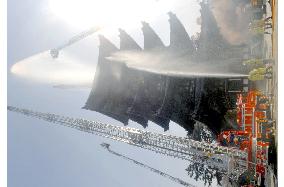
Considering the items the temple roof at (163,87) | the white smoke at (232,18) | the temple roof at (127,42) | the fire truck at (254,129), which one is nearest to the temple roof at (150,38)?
the temple roof at (163,87)

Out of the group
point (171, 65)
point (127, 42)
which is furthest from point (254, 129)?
point (127, 42)

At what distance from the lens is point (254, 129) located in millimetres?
7195

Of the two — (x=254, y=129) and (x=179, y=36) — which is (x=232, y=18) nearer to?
(x=179, y=36)

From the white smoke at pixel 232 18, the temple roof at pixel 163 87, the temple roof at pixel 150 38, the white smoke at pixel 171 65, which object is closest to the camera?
the white smoke at pixel 232 18

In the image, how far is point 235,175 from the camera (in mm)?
7500

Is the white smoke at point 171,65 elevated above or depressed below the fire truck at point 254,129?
above

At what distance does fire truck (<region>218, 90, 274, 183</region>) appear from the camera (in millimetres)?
7062

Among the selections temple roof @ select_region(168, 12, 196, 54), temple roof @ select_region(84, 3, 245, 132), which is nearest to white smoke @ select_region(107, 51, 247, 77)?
temple roof @ select_region(84, 3, 245, 132)

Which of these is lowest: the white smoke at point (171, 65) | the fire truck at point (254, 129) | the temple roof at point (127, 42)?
the fire truck at point (254, 129)

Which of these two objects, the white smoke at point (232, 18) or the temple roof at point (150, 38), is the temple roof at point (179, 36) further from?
the white smoke at point (232, 18)

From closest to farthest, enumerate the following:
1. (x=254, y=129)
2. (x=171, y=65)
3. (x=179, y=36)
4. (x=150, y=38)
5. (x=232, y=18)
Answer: (x=254, y=129), (x=232, y=18), (x=179, y=36), (x=171, y=65), (x=150, y=38)

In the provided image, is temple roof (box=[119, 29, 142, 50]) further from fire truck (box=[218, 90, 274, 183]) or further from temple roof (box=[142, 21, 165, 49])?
fire truck (box=[218, 90, 274, 183])

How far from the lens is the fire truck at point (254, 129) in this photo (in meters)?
7.06
